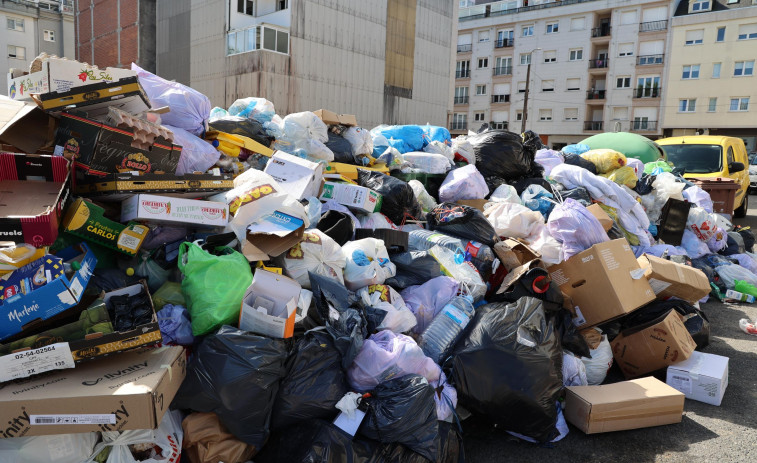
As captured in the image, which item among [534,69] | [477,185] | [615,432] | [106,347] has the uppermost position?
[534,69]

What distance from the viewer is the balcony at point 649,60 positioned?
28.7 m

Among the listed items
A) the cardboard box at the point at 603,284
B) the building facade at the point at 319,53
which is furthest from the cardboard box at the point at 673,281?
the building facade at the point at 319,53

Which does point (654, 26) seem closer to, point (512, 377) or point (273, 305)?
point (512, 377)

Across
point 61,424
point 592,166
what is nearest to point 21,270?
point 61,424

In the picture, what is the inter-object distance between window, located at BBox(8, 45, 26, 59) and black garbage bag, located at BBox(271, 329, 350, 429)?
39.7m

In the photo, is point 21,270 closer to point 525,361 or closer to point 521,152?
point 525,361

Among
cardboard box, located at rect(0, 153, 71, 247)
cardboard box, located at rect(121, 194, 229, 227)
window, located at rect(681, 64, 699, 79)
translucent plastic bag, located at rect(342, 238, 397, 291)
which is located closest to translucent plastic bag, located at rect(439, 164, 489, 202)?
translucent plastic bag, located at rect(342, 238, 397, 291)

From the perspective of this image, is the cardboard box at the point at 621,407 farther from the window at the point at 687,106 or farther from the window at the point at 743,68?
the window at the point at 743,68

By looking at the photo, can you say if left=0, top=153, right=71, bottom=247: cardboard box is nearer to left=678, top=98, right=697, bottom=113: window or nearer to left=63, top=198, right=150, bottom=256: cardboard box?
left=63, top=198, right=150, bottom=256: cardboard box

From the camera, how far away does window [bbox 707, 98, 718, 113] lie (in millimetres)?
28016

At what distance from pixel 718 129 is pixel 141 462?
3372 cm

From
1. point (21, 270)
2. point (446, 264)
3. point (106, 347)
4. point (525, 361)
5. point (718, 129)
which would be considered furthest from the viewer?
point (718, 129)

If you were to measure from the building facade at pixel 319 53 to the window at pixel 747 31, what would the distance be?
52.6 feet

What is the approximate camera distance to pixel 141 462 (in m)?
1.90
